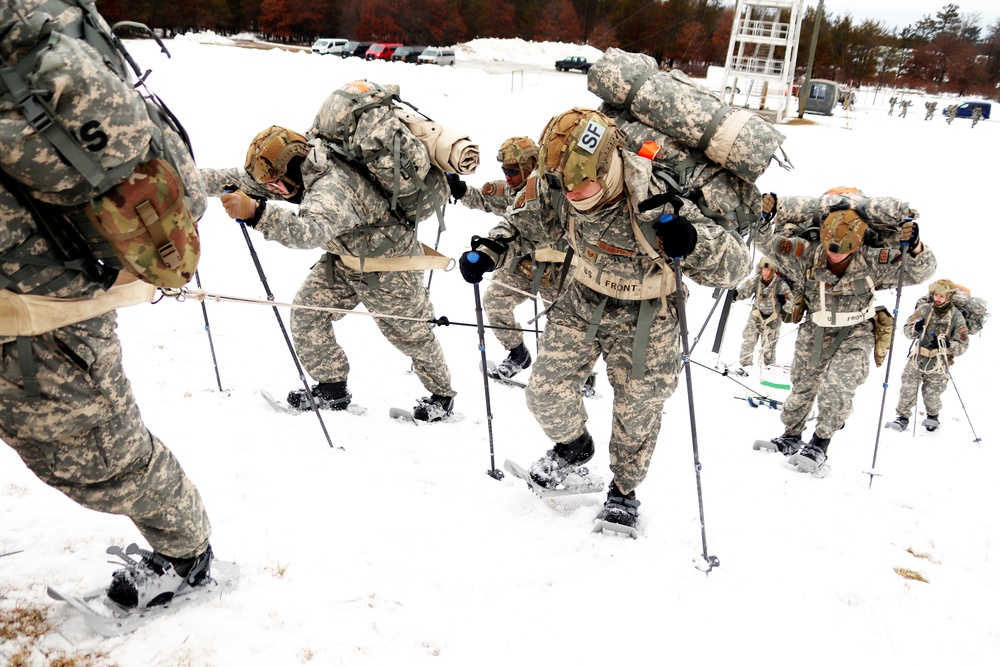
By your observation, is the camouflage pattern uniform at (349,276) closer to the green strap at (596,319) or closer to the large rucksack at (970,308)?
the green strap at (596,319)

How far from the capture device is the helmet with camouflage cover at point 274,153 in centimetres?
531

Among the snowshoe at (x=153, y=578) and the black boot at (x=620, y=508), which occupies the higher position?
the snowshoe at (x=153, y=578)

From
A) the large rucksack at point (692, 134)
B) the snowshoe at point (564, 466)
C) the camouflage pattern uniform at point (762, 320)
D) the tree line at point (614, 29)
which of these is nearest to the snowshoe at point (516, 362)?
the camouflage pattern uniform at point (762, 320)

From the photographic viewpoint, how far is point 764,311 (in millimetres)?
8812

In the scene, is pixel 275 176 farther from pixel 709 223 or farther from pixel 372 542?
pixel 709 223

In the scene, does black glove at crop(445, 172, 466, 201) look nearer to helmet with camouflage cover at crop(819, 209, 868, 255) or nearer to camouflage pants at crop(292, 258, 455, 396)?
camouflage pants at crop(292, 258, 455, 396)

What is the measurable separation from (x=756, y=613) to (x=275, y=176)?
4821mm

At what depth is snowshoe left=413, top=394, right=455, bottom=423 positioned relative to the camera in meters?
6.17

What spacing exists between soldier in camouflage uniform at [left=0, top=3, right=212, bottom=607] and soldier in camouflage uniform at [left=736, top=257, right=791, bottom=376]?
622cm

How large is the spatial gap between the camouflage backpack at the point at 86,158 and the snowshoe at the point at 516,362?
5340 mm

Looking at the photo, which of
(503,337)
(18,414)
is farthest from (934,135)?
(18,414)

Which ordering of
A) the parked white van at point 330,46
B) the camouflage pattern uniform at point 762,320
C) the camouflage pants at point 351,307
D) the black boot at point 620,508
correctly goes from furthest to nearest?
the parked white van at point 330,46, the camouflage pattern uniform at point 762,320, the camouflage pants at point 351,307, the black boot at point 620,508

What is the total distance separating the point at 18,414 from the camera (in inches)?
105

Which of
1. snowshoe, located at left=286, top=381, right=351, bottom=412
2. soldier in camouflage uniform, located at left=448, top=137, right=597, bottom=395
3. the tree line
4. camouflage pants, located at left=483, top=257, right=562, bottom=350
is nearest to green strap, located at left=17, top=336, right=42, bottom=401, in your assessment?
snowshoe, located at left=286, top=381, right=351, bottom=412
